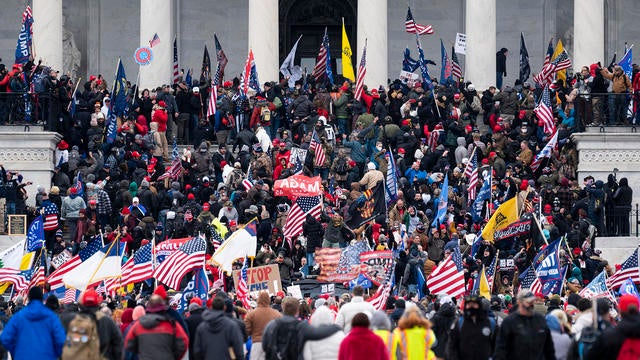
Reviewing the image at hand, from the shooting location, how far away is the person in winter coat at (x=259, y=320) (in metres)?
30.2

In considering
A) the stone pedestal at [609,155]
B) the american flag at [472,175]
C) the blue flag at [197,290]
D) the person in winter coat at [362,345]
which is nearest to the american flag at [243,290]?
the blue flag at [197,290]

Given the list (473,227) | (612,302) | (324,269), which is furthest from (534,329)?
(473,227)

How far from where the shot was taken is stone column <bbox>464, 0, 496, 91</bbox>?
60.6 m

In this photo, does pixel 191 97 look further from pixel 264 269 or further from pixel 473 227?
pixel 264 269

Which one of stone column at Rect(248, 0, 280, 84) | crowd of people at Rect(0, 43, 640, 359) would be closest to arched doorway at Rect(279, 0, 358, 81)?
stone column at Rect(248, 0, 280, 84)

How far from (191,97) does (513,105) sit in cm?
871

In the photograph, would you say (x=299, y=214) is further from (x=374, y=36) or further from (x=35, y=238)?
(x=374, y=36)

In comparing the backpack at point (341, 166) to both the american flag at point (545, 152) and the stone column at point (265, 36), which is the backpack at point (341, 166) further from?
the stone column at point (265, 36)

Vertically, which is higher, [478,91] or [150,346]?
[478,91]

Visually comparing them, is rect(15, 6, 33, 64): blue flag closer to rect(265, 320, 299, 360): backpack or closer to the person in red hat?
rect(265, 320, 299, 360): backpack

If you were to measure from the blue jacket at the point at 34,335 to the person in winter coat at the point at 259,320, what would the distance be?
3.42m

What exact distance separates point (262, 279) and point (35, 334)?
11.4 metres

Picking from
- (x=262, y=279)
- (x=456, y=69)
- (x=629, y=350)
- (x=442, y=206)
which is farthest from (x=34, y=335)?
(x=456, y=69)

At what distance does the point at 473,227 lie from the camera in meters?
47.4
